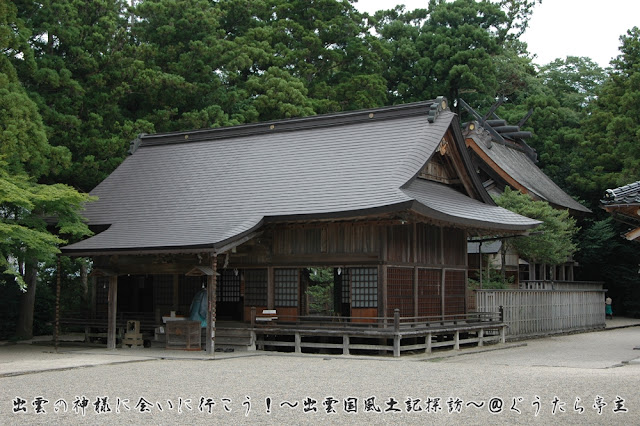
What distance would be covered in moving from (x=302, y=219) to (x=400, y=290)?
3380 millimetres

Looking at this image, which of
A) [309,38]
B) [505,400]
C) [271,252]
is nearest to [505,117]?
[309,38]

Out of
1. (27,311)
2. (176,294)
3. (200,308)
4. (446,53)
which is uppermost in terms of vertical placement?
(446,53)

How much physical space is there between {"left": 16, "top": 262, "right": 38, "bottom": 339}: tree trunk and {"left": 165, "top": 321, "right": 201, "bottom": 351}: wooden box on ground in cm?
780

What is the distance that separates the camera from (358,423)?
9.50 m

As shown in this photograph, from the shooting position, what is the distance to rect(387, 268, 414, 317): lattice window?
20.0 meters

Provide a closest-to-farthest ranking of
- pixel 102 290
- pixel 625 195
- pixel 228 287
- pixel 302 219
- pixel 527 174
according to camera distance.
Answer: pixel 625 195 < pixel 302 219 < pixel 228 287 < pixel 102 290 < pixel 527 174

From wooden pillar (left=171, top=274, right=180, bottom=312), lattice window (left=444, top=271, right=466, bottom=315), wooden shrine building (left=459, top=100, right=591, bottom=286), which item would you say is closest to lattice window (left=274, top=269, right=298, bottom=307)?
wooden pillar (left=171, top=274, right=180, bottom=312)

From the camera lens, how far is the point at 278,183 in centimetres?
2197

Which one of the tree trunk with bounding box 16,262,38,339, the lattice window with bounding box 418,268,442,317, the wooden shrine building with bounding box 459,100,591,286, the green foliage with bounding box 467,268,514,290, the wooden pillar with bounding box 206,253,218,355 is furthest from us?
the wooden shrine building with bounding box 459,100,591,286

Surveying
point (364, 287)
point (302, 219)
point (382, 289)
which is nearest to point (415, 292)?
point (382, 289)

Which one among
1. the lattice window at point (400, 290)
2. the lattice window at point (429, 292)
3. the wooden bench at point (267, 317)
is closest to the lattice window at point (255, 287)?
the wooden bench at point (267, 317)

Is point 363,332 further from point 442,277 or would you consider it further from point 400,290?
point 442,277

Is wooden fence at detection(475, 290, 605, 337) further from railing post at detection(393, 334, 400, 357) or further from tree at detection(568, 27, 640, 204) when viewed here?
tree at detection(568, 27, 640, 204)

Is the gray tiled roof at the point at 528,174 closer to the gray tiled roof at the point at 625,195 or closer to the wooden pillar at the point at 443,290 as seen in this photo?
the wooden pillar at the point at 443,290
